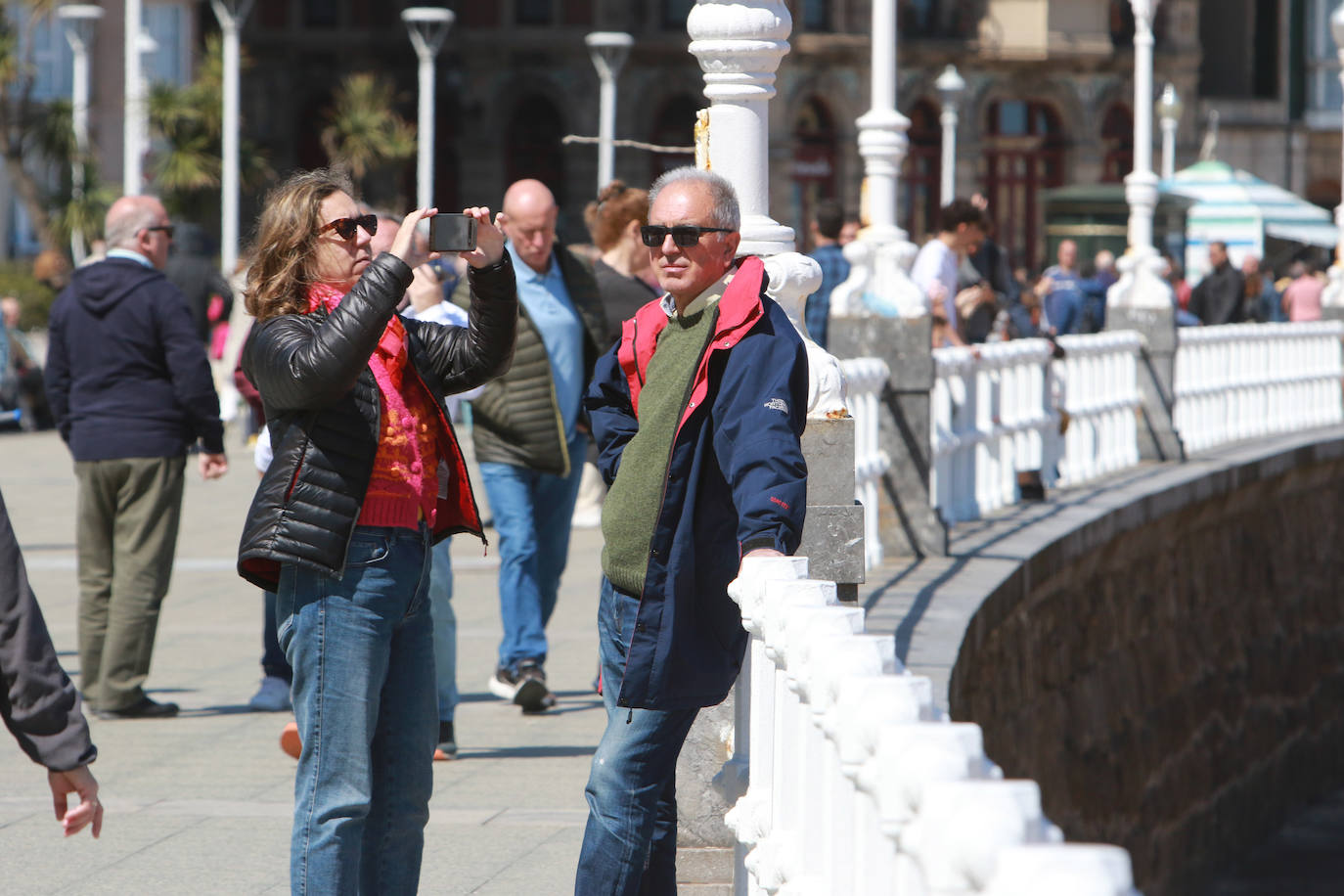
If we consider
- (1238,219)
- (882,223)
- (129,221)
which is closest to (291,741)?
(129,221)

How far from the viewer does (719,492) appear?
4.21 meters

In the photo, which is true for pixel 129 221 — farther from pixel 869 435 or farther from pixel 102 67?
pixel 102 67

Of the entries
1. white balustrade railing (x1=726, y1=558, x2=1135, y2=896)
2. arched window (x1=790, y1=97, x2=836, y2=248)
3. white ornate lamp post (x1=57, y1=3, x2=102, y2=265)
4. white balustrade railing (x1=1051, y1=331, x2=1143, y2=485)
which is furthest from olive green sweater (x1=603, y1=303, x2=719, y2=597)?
arched window (x1=790, y1=97, x2=836, y2=248)

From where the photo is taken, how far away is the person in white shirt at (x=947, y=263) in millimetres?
10922

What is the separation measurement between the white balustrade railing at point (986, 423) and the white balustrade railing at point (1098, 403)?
456mm

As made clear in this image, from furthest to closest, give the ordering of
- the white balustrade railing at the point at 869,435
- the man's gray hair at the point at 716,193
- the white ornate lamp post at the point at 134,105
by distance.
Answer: the white ornate lamp post at the point at 134,105 < the white balustrade railing at the point at 869,435 < the man's gray hair at the point at 716,193

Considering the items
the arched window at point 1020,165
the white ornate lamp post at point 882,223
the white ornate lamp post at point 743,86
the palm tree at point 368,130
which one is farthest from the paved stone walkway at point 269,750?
the arched window at point 1020,165

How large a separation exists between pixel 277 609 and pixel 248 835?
1.67 meters

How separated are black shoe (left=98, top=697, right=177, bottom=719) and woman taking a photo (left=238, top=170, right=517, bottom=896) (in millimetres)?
3220

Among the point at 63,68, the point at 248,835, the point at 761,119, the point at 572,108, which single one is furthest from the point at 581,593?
the point at 572,108

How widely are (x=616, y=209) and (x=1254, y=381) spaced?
31.7 feet

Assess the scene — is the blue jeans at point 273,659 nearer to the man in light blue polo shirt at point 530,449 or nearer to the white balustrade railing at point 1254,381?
the man in light blue polo shirt at point 530,449

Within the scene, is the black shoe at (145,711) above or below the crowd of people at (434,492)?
below

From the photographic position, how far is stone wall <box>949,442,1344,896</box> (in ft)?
31.7
